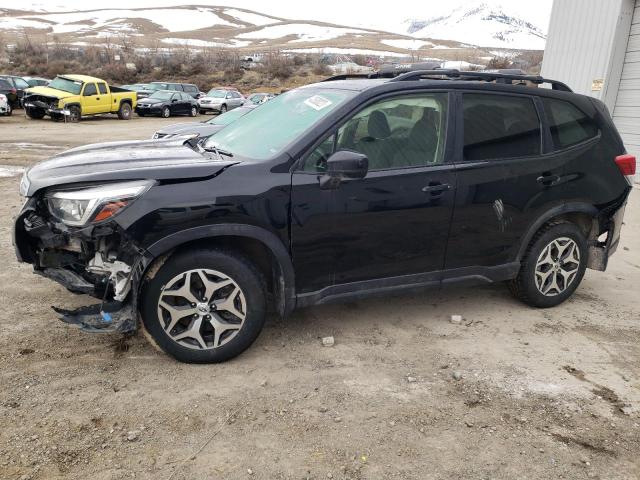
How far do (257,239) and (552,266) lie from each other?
2566 mm

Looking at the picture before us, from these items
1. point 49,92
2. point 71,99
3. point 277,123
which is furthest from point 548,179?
point 49,92

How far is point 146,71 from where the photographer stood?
4734cm

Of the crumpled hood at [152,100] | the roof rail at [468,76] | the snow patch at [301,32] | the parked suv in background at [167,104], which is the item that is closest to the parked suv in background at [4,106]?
the parked suv in background at [167,104]

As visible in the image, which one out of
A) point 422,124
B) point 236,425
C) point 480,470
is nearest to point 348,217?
point 422,124

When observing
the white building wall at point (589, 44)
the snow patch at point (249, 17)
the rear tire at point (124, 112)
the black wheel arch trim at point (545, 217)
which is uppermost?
the snow patch at point (249, 17)

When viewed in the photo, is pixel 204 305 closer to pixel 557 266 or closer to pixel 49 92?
pixel 557 266

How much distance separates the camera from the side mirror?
3.29 m

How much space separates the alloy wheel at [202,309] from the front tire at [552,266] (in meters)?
2.39

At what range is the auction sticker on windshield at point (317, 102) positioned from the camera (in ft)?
12.2

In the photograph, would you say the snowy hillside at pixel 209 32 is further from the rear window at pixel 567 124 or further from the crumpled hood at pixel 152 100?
the rear window at pixel 567 124

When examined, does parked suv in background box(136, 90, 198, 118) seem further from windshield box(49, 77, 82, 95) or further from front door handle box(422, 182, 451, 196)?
front door handle box(422, 182, 451, 196)

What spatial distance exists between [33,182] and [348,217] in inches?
76.5

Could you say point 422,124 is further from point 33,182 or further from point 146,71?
point 146,71

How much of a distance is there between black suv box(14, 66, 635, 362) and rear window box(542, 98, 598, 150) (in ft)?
0.04
